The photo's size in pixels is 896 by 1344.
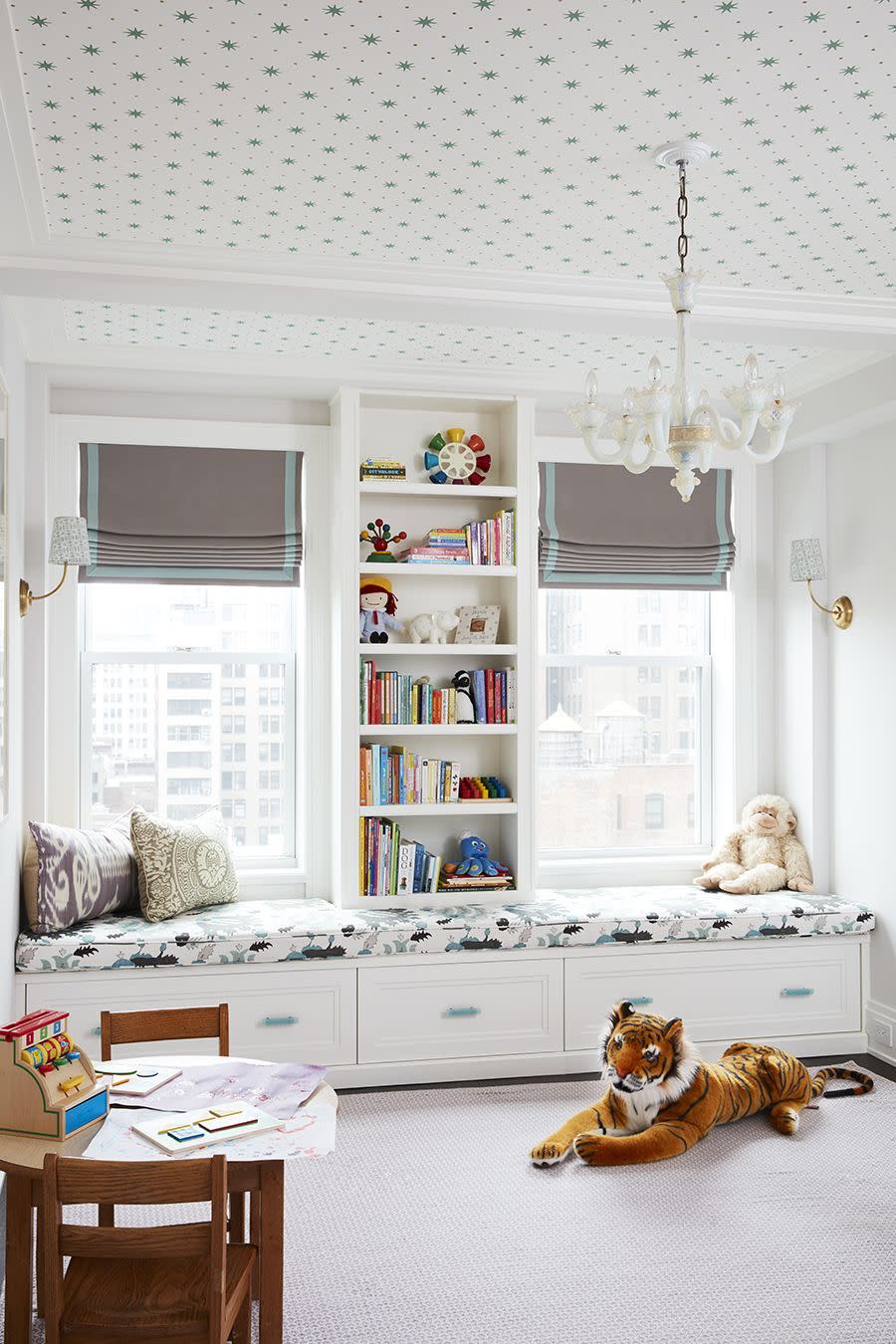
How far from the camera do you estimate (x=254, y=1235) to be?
2441mm

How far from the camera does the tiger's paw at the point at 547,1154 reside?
3.36 metres

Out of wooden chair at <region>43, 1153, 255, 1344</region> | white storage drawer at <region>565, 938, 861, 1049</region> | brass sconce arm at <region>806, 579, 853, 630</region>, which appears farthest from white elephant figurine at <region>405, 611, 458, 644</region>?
wooden chair at <region>43, 1153, 255, 1344</region>

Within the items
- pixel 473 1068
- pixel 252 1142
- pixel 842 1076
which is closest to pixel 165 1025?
pixel 252 1142

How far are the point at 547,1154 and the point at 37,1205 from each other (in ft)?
5.48

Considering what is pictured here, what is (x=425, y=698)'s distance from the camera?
4430mm

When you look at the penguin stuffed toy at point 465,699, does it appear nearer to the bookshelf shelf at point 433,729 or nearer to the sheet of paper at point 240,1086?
the bookshelf shelf at point 433,729

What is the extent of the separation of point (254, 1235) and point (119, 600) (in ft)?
8.93

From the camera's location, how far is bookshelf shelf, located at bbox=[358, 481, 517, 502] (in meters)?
4.38

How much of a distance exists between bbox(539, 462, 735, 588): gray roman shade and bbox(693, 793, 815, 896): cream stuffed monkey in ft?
3.34

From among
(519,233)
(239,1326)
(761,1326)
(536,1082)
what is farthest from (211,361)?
(761,1326)

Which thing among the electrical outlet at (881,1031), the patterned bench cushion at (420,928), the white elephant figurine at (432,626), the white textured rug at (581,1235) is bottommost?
the white textured rug at (581,1235)

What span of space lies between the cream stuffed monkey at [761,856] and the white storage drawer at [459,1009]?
961 mm

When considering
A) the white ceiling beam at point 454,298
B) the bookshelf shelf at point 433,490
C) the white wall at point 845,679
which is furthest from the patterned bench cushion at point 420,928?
the white ceiling beam at point 454,298

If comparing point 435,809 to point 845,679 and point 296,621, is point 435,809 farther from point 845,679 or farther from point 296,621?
point 845,679
